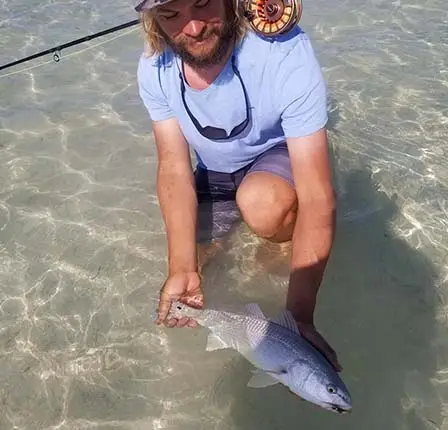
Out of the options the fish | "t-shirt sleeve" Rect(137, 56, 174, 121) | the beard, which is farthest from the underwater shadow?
the beard

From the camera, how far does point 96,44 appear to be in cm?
677

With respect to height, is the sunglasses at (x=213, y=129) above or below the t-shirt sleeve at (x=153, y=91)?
below

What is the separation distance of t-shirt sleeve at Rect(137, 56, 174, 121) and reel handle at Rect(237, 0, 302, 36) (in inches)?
25.3

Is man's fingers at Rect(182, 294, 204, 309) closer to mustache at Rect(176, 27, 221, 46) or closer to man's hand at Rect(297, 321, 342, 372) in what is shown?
man's hand at Rect(297, 321, 342, 372)

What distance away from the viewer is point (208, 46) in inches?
120

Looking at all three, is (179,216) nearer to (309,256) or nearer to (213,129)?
(213,129)

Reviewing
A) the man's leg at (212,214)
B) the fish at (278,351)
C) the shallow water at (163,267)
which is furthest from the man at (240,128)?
the shallow water at (163,267)

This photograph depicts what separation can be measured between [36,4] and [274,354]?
22.2ft

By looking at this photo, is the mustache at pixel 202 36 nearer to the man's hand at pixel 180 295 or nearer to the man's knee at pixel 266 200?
the man's knee at pixel 266 200

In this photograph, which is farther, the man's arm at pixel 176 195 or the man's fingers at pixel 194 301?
the man's arm at pixel 176 195

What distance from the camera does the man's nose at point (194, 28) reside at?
2924 mm

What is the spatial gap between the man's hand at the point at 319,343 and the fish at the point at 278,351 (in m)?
0.05

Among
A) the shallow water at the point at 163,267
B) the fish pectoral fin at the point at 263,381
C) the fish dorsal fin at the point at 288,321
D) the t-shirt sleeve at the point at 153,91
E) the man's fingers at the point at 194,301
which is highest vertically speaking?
the t-shirt sleeve at the point at 153,91

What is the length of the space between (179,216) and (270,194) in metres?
0.53
